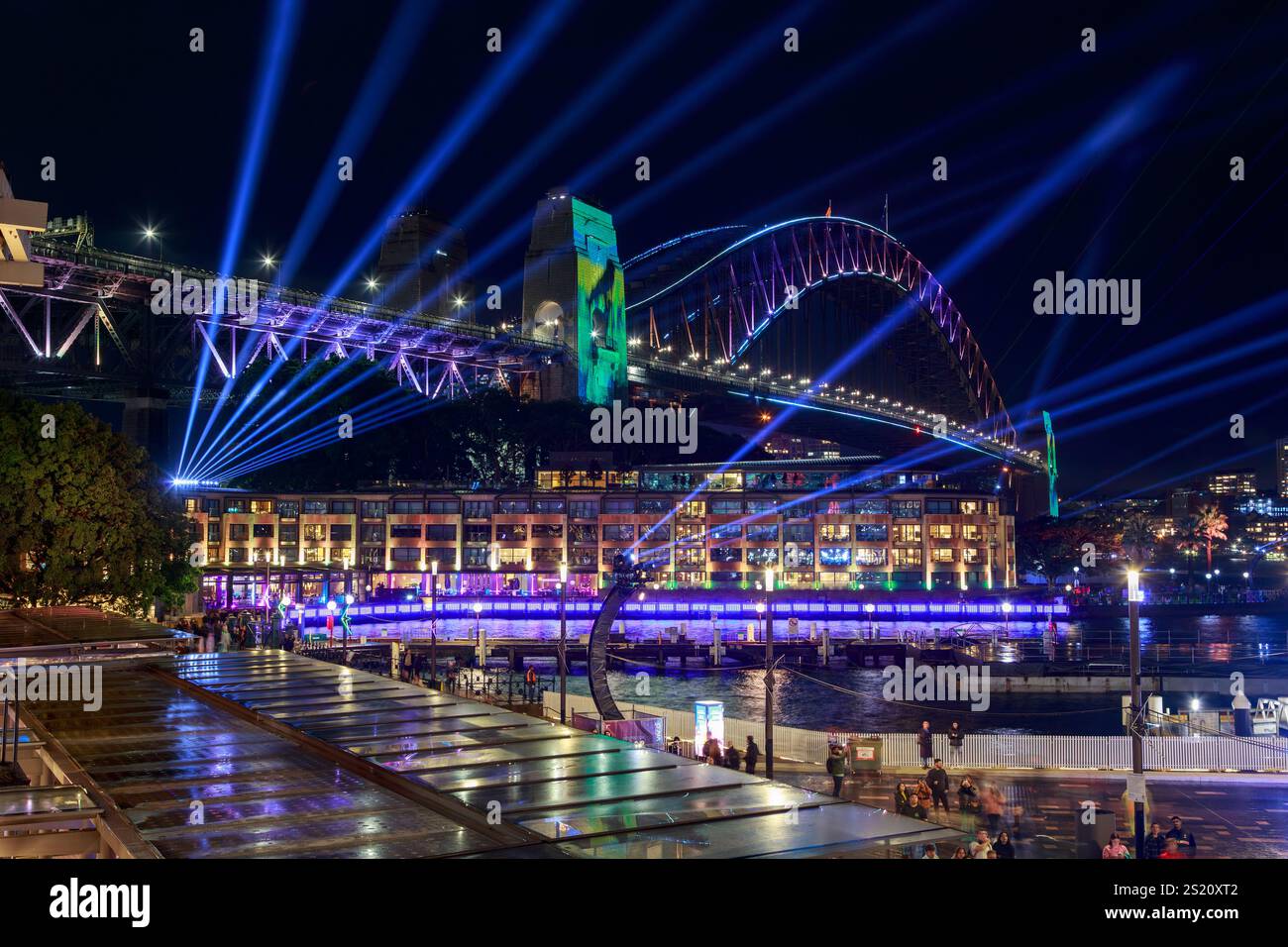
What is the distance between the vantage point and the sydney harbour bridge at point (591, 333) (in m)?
54.1

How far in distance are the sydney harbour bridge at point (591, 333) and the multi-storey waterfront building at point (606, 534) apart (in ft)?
37.6

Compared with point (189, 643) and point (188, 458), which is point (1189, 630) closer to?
point (188, 458)

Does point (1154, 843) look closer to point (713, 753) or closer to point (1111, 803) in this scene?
point (1111, 803)

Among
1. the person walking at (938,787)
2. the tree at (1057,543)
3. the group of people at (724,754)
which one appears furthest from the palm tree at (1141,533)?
the person walking at (938,787)

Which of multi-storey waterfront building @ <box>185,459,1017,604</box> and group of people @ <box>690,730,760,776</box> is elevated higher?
multi-storey waterfront building @ <box>185,459,1017,604</box>

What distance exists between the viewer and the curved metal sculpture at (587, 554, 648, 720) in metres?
24.8

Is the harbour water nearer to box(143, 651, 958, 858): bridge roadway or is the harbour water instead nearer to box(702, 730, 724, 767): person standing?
box(702, 730, 724, 767): person standing

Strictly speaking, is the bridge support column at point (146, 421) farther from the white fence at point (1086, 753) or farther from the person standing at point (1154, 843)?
the person standing at point (1154, 843)

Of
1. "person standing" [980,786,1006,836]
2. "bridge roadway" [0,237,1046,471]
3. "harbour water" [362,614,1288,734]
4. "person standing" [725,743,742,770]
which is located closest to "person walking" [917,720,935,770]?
"person standing" [980,786,1006,836]

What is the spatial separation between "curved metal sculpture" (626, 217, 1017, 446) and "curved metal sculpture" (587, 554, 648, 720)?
8941 centimetres

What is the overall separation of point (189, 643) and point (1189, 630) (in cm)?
8833

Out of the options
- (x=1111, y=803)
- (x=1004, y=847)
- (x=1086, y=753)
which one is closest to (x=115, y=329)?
(x=1086, y=753)

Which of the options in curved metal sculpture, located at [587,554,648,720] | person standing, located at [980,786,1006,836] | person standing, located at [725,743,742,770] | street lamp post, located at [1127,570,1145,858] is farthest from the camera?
curved metal sculpture, located at [587,554,648,720]

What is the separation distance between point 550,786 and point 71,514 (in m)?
23.8
